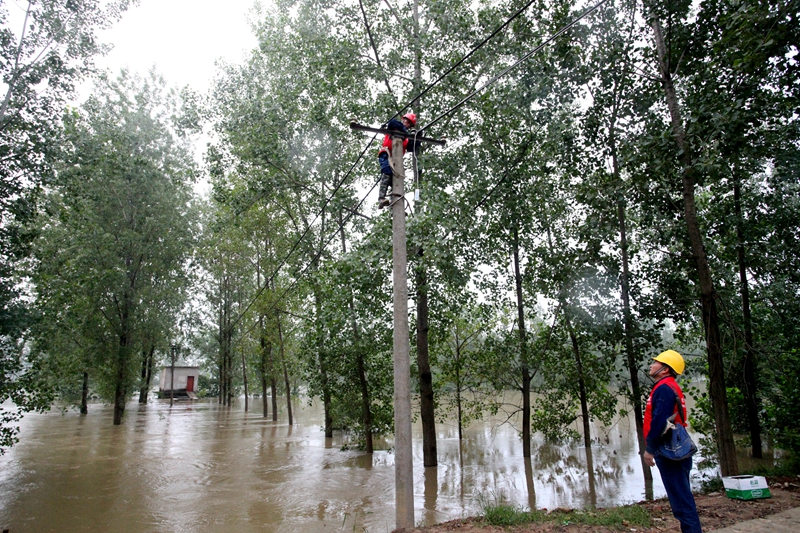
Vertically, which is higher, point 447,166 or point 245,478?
point 447,166

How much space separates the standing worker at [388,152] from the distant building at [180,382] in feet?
169

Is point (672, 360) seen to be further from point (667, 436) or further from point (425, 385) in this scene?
point (425, 385)

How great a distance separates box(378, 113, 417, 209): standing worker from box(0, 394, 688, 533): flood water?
523cm

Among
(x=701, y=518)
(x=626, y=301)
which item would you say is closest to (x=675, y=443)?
(x=701, y=518)

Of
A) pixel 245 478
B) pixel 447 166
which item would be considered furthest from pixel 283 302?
pixel 447 166

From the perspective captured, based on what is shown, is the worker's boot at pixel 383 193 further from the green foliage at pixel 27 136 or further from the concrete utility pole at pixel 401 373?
the green foliage at pixel 27 136

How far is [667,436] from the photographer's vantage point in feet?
13.7

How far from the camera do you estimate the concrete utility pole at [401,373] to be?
20.5ft

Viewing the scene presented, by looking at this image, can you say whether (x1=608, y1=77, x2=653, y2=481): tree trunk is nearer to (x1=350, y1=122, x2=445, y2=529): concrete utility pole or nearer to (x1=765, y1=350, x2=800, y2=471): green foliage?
(x1=765, y1=350, x2=800, y2=471): green foliage

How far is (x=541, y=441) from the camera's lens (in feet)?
64.5

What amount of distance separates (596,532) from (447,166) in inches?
377

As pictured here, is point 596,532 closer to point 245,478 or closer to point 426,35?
point 245,478

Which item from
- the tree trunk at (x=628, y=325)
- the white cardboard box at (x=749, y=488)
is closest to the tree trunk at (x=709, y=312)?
the white cardboard box at (x=749, y=488)

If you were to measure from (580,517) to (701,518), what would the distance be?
51.1 inches
